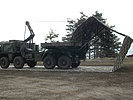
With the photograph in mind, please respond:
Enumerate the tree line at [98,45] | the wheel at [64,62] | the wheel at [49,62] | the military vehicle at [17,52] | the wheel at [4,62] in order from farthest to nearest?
1. the tree line at [98,45]
2. the wheel at [4,62]
3. the military vehicle at [17,52]
4. the wheel at [49,62]
5. the wheel at [64,62]

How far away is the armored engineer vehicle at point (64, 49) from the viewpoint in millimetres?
18375

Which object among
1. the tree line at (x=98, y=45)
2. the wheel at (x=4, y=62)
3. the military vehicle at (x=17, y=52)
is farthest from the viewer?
the tree line at (x=98, y=45)

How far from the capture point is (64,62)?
60.5 feet

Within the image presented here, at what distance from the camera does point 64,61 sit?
1844cm

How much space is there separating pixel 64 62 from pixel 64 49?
1.00 metres

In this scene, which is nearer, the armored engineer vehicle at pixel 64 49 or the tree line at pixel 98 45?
the armored engineer vehicle at pixel 64 49

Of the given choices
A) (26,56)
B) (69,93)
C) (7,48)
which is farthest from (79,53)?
(69,93)

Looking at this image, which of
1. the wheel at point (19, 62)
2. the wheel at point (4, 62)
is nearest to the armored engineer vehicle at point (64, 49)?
the wheel at point (19, 62)

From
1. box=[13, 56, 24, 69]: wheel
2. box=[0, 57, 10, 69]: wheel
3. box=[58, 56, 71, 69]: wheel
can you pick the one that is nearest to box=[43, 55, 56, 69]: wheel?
box=[58, 56, 71, 69]: wheel

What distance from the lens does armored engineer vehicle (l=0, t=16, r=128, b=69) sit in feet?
60.3

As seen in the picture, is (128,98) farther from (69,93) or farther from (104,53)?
(104,53)

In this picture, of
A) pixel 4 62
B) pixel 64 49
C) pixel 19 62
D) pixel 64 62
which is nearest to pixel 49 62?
pixel 64 62

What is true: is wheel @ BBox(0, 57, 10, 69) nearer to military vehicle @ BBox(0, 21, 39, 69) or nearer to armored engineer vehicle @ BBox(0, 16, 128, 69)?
military vehicle @ BBox(0, 21, 39, 69)

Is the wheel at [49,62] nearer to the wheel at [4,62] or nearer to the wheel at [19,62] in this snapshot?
the wheel at [19,62]
